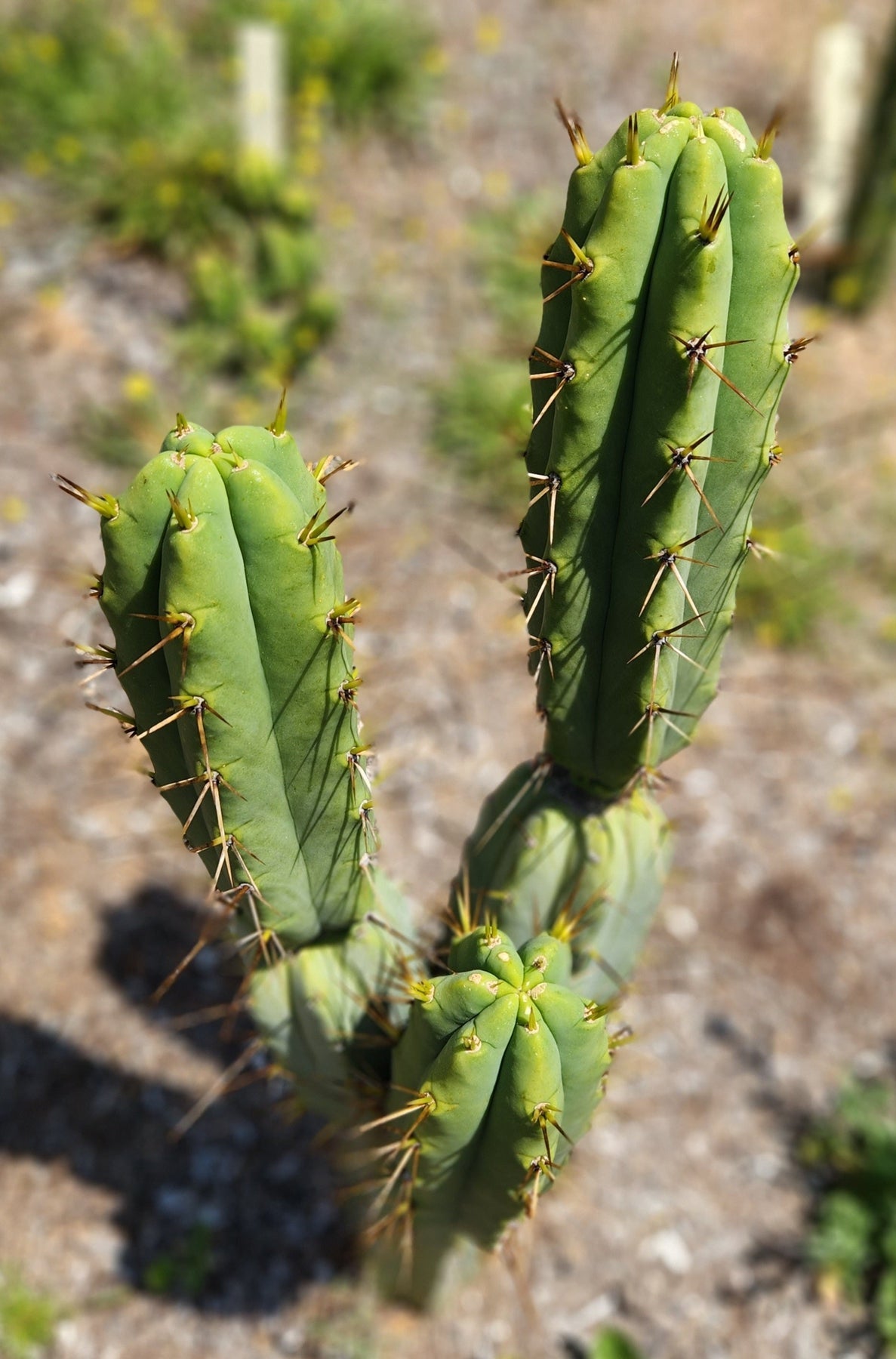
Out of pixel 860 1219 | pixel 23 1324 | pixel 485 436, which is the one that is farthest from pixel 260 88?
pixel 860 1219

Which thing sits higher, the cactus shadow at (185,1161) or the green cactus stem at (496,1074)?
the green cactus stem at (496,1074)

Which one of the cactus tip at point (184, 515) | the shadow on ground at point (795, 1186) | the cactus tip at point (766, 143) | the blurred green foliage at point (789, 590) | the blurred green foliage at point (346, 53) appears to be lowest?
the shadow on ground at point (795, 1186)

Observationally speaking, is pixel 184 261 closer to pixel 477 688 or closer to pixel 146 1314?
pixel 477 688

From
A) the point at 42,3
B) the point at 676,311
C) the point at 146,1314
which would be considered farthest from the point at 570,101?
the point at 146,1314

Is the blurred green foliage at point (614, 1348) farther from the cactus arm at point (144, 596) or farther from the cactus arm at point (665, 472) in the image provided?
the cactus arm at point (144, 596)

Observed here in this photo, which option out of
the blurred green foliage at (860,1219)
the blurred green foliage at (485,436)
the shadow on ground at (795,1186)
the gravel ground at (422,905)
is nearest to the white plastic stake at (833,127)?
the gravel ground at (422,905)

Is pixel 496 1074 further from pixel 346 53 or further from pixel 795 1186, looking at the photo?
pixel 346 53
